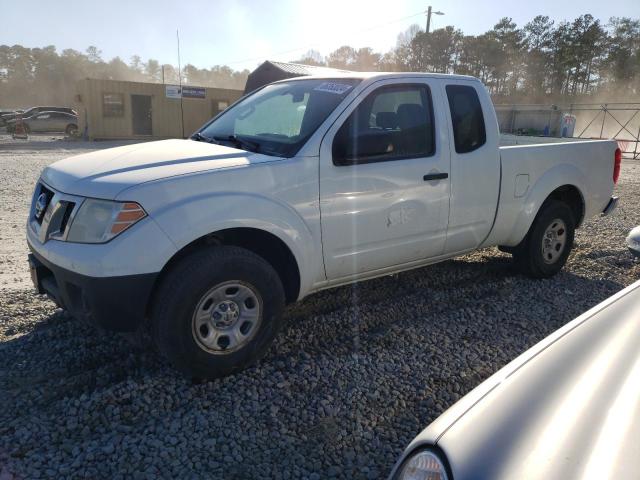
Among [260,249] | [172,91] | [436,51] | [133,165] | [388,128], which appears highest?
[436,51]

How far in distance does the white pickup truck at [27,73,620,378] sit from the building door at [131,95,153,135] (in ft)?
78.1

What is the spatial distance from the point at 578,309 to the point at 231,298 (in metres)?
3.12

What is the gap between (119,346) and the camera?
350 cm

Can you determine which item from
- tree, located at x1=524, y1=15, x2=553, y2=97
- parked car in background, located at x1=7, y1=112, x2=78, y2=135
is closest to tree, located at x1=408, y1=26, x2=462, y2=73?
tree, located at x1=524, y1=15, x2=553, y2=97

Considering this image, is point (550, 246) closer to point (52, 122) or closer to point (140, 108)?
point (140, 108)

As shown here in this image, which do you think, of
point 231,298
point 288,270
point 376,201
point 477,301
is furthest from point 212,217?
point 477,301

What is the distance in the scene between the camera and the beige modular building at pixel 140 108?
24.7 m

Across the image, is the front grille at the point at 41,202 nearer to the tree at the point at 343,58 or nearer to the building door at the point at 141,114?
the building door at the point at 141,114

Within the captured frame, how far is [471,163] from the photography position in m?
4.09

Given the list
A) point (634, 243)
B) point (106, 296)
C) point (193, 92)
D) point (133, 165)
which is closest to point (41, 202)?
point (133, 165)

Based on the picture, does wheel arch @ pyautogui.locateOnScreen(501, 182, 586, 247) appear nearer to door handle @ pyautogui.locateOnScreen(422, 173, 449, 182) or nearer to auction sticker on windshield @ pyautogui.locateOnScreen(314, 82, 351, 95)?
door handle @ pyautogui.locateOnScreen(422, 173, 449, 182)

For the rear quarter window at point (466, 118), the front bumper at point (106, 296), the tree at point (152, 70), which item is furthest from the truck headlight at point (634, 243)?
the tree at point (152, 70)

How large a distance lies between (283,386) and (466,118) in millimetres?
2608

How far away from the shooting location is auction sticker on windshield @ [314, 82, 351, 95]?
142 inches
